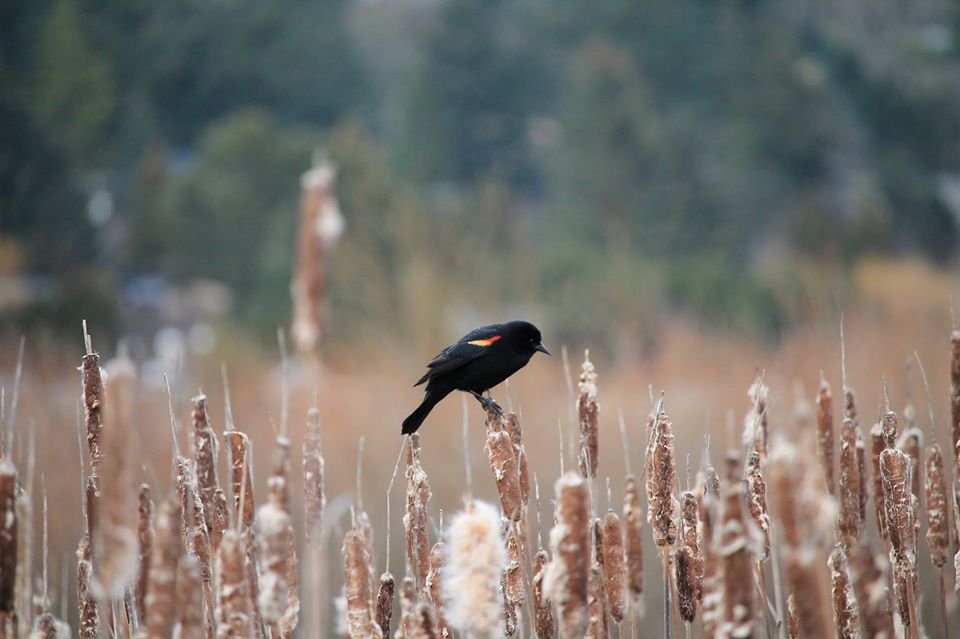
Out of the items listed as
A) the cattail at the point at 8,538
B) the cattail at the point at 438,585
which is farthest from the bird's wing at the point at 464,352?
the cattail at the point at 8,538

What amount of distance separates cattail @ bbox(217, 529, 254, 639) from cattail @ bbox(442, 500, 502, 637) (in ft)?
1.19

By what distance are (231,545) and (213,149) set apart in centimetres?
2138

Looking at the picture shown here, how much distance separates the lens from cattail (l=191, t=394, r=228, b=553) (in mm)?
2180

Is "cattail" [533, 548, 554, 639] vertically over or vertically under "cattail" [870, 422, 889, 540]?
under

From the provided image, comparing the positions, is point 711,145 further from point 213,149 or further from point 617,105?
point 213,149

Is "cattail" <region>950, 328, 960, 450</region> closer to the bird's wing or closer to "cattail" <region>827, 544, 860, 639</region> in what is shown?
"cattail" <region>827, 544, 860, 639</region>

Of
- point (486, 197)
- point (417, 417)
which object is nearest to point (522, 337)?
point (417, 417)

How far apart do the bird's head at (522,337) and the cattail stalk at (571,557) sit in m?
1.52

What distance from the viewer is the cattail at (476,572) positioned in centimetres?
200

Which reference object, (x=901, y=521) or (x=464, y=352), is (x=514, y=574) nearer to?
(x=901, y=521)

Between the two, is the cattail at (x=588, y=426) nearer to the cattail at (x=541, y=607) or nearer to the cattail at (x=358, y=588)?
the cattail at (x=541, y=607)

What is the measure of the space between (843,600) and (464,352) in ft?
4.79

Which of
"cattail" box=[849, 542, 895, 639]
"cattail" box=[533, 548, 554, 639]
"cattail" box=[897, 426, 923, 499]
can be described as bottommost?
"cattail" box=[849, 542, 895, 639]

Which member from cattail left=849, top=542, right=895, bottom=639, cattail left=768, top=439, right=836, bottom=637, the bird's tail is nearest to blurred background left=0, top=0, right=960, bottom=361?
the bird's tail
